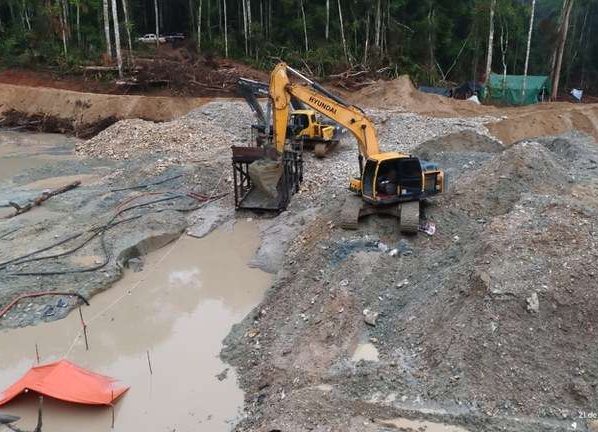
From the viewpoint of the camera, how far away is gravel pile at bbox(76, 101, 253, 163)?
69.8 ft

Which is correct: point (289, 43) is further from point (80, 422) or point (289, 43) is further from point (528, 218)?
point (80, 422)

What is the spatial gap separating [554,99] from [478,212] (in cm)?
2352

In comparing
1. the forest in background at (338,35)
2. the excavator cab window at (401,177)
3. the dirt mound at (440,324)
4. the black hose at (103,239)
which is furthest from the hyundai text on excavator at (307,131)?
the forest in background at (338,35)

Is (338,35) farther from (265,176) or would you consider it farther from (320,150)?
(265,176)

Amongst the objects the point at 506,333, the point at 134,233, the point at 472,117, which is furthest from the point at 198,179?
the point at 472,117

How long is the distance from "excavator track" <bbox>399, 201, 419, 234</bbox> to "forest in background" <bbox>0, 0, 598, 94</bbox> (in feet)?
79.5

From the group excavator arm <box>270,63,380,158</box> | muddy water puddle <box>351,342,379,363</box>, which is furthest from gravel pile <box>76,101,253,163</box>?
muddy water puddle <box>351,342,379,363</box>

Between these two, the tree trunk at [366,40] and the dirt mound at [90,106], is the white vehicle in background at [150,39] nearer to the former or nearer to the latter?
the dirt mound at [90,106]

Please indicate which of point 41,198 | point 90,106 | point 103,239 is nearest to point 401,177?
point 103,239

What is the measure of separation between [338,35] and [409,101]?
40.6ft

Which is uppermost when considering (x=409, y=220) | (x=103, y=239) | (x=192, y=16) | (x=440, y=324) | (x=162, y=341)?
(x=192, y=16)

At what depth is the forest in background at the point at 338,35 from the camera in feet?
114

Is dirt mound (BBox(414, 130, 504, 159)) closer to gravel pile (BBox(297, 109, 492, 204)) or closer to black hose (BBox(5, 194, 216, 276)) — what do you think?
gravel pile (BBox(297, 109, 492, 204))

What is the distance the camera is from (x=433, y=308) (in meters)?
8.98
